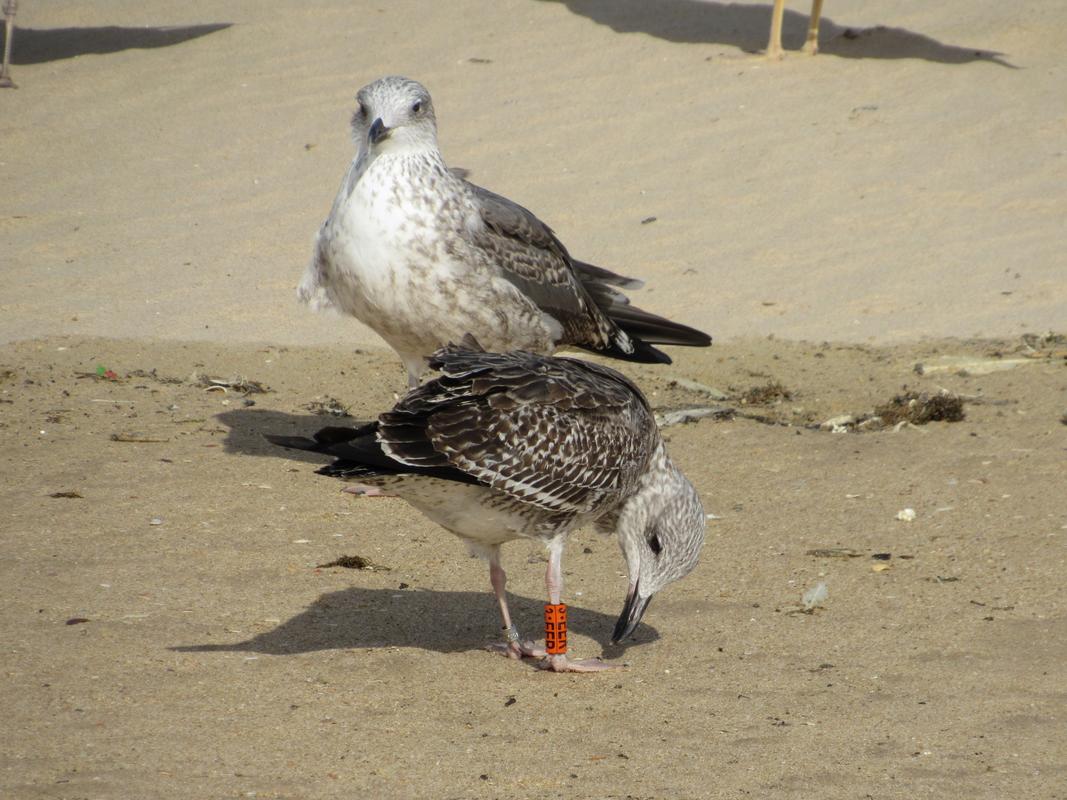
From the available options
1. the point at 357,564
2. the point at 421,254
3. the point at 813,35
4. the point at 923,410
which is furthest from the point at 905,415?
the point at 813,35

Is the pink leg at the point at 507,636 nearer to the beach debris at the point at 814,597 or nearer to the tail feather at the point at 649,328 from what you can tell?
the beach debris at the point at 814,597

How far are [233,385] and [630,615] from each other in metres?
4.53

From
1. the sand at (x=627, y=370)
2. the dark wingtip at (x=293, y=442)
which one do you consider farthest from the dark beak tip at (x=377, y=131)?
the dark wingtip at (x=293, y=442)

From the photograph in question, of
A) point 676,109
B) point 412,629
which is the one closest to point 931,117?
point 676,109

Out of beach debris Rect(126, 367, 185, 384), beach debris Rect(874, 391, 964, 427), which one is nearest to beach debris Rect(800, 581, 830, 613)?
beach debris Rect(874, 391, 964, 427)

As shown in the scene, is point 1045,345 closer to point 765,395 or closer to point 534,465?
point 765,395

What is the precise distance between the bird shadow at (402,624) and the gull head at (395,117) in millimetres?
2472

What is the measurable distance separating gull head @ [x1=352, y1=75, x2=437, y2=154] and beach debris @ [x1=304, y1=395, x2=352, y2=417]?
191cm

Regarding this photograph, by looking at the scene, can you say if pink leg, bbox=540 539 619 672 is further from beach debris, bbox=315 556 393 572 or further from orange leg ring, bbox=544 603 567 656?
beach debris, bbox=315 556 393 572

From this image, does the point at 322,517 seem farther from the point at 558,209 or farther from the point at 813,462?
the point at 558,209

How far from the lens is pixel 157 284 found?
1191 centimetres

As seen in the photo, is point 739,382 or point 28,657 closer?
point 28,657

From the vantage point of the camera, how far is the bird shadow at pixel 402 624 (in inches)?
217

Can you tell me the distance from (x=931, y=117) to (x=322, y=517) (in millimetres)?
9830
